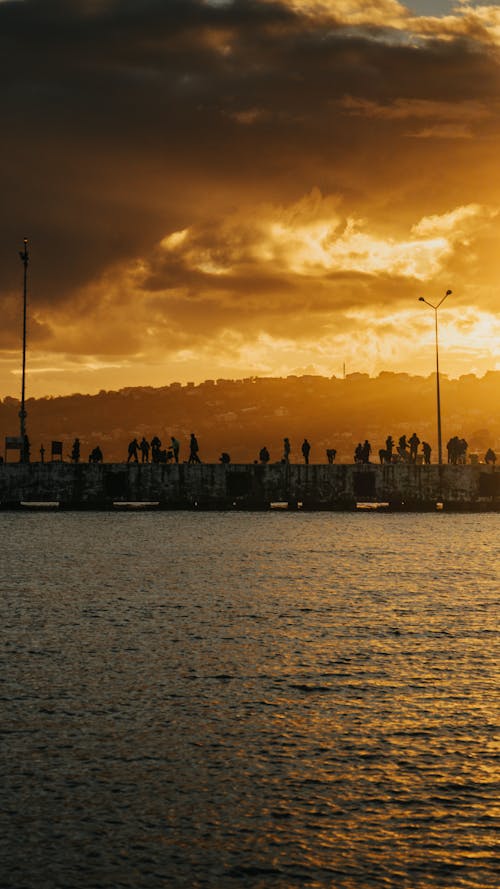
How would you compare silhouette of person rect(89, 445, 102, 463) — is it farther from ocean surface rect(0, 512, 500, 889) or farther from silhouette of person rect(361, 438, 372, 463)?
ocean surface rect(0, 512, 500, 889)

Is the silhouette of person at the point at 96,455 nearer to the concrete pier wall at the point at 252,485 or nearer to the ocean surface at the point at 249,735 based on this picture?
the concrete pier wall at the point at 252,485

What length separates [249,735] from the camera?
27.6ft

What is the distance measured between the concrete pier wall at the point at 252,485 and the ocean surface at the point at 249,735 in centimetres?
4027

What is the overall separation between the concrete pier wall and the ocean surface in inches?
1585

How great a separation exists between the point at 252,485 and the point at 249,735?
52477 millimetres

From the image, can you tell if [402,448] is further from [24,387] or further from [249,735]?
[249,735]

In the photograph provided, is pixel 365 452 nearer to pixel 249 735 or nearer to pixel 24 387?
pixel 24 387

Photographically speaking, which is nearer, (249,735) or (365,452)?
(249,735)

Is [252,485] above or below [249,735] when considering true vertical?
above

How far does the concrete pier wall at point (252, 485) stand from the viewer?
59969 millimetres

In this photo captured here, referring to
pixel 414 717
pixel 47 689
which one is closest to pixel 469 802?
pixel 414 717

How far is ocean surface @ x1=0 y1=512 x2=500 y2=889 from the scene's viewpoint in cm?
573

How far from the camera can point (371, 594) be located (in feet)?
59.9

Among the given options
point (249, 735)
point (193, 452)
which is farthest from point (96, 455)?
point (249, 735)
